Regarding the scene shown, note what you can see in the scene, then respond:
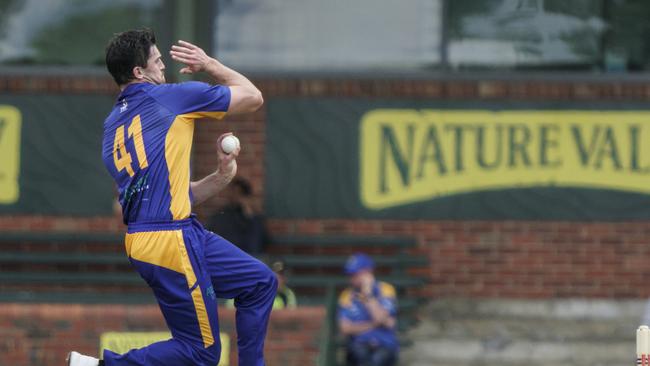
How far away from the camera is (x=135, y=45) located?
25.7ft

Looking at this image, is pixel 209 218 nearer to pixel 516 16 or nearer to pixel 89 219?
pixel 89 219

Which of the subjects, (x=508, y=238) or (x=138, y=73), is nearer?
(x=138, y=73)

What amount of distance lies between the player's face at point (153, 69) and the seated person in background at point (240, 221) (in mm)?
5866

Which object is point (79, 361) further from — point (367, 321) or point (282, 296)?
point (282, 296)

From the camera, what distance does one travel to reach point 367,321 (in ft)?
42.4

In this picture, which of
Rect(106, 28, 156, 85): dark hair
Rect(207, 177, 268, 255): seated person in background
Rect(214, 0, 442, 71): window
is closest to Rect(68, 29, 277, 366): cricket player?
Rect(106, 28, 156, 85): dark hair

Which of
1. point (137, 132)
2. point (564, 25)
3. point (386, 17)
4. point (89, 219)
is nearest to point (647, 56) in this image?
point (564, 25)

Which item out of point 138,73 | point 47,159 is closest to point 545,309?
point 47,159

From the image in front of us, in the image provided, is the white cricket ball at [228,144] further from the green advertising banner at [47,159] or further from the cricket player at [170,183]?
the green advertising banner at [47,159]

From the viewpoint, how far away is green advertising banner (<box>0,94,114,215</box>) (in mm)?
14656

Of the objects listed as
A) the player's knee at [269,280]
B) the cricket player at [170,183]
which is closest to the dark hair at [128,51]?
the cricket player at [170,183]

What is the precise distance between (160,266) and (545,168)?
278 inches

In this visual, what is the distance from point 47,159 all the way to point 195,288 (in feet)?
23.2

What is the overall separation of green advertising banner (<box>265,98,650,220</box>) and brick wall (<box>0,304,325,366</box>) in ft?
6.47
